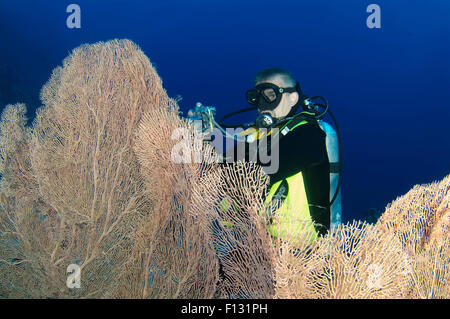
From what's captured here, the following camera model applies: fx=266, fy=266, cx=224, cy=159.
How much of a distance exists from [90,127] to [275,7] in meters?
93.5

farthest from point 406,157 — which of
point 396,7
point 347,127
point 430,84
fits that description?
point 396,7

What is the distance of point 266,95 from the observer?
3043 mm

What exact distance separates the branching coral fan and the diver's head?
→ 908 millimetres

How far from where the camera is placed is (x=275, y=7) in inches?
3248

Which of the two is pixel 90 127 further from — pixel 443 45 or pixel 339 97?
pixel 443 45

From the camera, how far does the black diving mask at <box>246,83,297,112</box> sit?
299cm

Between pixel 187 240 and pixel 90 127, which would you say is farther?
pixel 90 127
